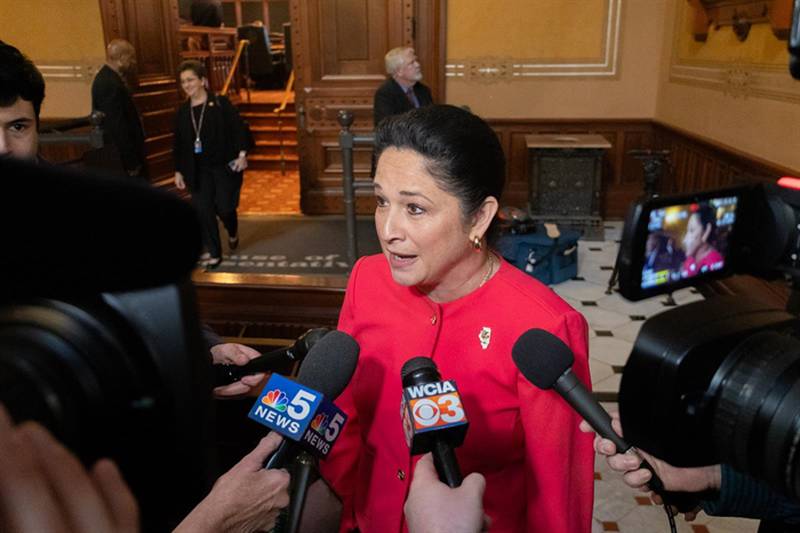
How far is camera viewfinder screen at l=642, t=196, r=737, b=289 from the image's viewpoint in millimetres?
958

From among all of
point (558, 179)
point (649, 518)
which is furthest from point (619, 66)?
point (649, 518)

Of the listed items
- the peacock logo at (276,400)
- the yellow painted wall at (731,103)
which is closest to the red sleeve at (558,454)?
the peacock logo at (276,400)

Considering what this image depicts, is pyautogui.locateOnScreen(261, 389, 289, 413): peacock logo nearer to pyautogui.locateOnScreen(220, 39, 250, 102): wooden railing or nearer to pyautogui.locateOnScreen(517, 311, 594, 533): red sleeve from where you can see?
pyautogui.locateOnScreen(517, 311, 594, 533): red sleeve

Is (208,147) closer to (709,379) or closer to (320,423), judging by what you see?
(320,423)

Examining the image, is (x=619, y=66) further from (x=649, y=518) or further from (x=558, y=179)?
(x=649, y=518)

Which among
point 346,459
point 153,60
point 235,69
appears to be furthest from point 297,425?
point 235,69

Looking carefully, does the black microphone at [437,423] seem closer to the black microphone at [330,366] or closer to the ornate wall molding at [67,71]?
the black microphone at [330,366]

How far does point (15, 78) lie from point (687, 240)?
1.48 metres

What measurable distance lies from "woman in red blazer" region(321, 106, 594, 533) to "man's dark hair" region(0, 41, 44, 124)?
85cm

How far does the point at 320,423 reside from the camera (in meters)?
0.97

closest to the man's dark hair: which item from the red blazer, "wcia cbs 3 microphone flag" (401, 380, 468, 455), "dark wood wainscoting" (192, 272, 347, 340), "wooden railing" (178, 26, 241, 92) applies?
the red blazer

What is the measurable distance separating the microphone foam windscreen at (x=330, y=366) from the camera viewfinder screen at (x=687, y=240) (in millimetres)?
498

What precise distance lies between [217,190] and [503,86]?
3.12m

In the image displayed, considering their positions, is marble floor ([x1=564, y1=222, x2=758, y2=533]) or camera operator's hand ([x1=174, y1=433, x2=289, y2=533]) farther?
marble floor ([x1=564, y1=222, x2=758, y2=533])
